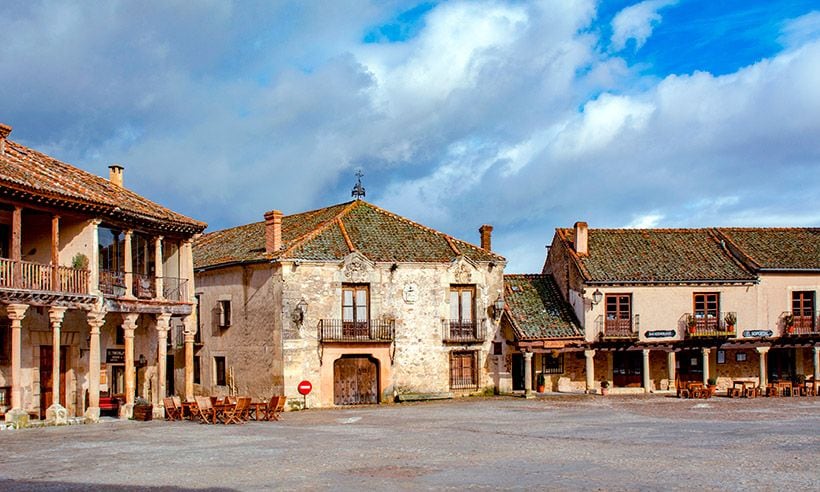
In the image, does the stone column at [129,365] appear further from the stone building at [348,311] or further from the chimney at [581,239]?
the chimney at [581,239]

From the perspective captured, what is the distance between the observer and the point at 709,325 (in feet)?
137

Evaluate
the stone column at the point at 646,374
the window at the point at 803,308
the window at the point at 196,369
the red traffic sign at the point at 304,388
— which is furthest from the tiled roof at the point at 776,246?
the window at the point at 196,369

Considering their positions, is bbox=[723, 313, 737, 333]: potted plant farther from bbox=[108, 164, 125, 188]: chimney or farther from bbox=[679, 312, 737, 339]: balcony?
bbox=[108, 164, 125, 188]: chimney

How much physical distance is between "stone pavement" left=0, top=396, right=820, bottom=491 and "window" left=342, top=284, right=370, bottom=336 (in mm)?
6123

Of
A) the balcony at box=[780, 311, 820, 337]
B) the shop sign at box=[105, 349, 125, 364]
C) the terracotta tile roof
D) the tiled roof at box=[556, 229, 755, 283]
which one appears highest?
the terracotta tile roof

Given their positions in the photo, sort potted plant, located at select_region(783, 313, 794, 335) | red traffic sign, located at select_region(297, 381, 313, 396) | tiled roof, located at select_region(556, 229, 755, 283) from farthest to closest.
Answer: potted plant, located at select_region(783, 313, 794, 335) → tiled roof, located at select_region(556, 229, 755, 283) → red traffic sign, located at select_region(297, 381, 313, 396)

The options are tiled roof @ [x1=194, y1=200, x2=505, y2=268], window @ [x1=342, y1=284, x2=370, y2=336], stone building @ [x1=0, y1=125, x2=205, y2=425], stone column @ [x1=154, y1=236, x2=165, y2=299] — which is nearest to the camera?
stone building @ [x1=0, y1=125, x2=205, y2=425]

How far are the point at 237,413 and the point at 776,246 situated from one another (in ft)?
Answer: 91.9

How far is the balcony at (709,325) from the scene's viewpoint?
41.0m

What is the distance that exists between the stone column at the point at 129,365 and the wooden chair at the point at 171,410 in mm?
1180

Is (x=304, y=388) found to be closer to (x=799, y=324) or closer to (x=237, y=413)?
(x=237, y=413)

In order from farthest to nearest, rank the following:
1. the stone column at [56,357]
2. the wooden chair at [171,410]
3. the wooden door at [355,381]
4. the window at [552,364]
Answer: the window at [552,364], the wooden door at [355,381], the wooden chair at [171,410], the stone column at [56,357]

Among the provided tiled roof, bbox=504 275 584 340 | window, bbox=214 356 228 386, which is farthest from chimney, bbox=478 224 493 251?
window, bbox=214 356 228 386

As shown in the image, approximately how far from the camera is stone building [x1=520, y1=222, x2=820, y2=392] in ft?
135
